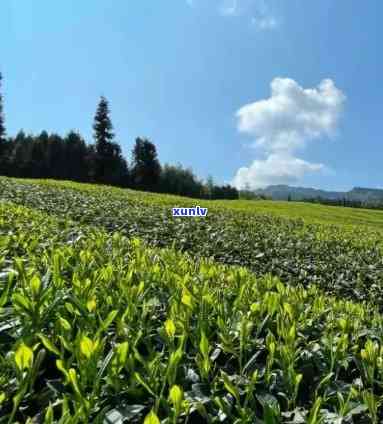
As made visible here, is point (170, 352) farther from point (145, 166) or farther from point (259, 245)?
point (145, 166)

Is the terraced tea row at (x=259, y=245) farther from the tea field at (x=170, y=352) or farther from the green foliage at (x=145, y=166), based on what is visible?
the green foliage at (x=145, y=166)

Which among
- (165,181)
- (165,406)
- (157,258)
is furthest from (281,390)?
(165,181)

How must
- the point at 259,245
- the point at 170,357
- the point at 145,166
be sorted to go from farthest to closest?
the point at 145,166 → the point at 259,245 → the point at 170,357

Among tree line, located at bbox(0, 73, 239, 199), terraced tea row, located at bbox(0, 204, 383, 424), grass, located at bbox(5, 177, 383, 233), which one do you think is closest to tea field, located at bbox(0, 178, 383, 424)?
terraced tea row, located at bbox(0, 204, 383, 424)

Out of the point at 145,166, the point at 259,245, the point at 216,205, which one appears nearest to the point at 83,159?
the point at 145,166

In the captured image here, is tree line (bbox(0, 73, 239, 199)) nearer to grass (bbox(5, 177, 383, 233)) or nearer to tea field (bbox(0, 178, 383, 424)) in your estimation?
grass (bbox(5, 177, 383, 233))

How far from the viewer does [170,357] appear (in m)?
1.47

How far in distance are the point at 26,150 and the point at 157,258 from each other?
63470mm

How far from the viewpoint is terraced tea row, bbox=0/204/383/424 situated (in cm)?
138

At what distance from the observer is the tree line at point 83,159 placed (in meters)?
53.8

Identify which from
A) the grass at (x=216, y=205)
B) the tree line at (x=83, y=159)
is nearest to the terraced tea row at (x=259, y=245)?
the grass at (x=216, y=205)

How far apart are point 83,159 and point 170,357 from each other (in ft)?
213

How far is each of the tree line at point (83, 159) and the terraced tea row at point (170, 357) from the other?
172ft

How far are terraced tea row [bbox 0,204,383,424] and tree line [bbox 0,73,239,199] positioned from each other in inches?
2063
